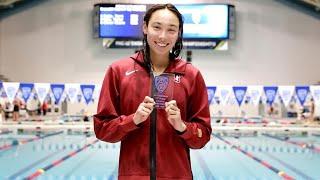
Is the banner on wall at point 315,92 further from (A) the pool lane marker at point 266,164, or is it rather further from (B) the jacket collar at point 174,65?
(B) the jacket collar at point 174,65

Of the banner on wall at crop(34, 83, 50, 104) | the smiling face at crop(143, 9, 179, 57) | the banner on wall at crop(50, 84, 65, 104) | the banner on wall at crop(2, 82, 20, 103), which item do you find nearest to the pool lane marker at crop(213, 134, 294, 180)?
the smiling face at crop(143, 9, 179, 57)

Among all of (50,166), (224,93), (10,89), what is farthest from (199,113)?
(10,89)

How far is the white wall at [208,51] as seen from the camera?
2539 centimetres

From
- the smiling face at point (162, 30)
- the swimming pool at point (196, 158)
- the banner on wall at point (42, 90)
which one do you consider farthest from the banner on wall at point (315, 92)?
the smiling face at point (162, 30)

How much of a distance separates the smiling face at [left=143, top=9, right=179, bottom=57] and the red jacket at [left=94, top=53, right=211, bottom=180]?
0.10 meters

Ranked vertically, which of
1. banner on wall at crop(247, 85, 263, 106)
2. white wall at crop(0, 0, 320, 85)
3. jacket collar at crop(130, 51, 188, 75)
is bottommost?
banner on wall at crop(247, 85, 263, 106)

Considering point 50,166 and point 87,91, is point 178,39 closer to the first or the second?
point 50,166

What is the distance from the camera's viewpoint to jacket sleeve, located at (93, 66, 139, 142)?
76.7 inches

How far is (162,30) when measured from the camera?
80.0 inches

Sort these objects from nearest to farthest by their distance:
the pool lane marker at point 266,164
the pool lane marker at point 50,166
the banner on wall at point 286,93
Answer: the pool lane marker at point 50,166
the pool lane marker at point 266,164
the banner on wall at point 286,93

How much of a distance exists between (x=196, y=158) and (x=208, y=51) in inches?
632

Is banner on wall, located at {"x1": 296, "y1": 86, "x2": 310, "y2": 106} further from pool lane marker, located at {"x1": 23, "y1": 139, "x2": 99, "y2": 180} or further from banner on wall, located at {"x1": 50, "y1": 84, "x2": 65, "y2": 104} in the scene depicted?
pool lane marker, located at {"x1": 23, "y1": 139, "x2": 99, "y2": 180}

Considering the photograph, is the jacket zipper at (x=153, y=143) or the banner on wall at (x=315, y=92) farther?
the banner on wall at (x=315, y=92)

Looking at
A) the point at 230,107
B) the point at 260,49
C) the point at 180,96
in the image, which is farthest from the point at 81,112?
the point at 180,96
